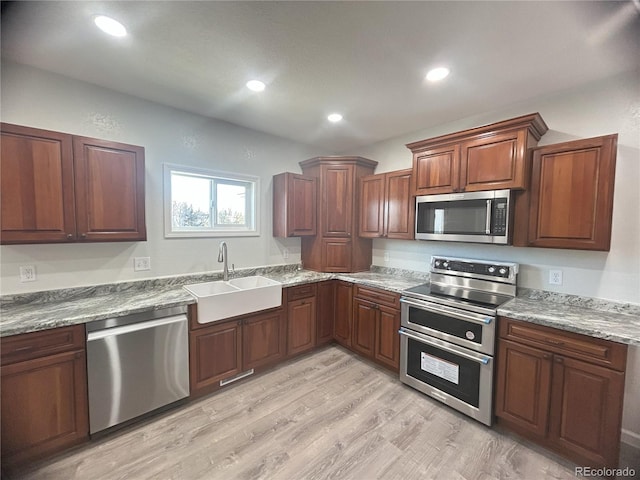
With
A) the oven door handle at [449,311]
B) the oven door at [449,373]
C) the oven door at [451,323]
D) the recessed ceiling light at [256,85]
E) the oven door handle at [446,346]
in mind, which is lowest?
the oven door at [449,373]

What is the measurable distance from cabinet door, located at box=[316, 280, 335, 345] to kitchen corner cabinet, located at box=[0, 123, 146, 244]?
6.38 ft

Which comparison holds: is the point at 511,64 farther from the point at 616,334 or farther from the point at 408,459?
the point at 408,459

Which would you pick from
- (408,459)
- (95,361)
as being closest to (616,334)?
(408,459)

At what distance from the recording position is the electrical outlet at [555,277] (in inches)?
86.1

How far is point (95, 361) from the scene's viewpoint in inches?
70.9

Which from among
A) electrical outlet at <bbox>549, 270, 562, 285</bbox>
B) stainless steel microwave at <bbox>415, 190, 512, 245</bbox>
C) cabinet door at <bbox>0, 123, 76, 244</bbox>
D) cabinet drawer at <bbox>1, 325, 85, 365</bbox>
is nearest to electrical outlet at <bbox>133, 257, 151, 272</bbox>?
cabinet door at <bbox>0, 123, 76, 244</bbox>

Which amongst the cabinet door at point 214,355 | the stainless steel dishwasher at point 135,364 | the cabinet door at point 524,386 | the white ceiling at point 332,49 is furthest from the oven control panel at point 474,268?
the stainless steel dishwasher at point 135,364

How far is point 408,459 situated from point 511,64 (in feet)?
9.22

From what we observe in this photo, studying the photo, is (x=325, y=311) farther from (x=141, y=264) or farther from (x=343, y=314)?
(x=141, y=264)

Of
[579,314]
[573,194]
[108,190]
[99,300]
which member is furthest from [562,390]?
[108,190]

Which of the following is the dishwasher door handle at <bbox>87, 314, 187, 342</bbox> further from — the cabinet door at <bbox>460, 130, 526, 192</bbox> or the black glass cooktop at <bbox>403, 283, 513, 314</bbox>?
the cabinet door at <bbox>460, 130, 526, 192</bbox>

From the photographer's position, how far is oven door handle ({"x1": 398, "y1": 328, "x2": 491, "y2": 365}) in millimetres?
2061

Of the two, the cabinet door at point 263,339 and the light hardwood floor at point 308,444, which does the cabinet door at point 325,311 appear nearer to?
the cabinet door at point 263,339

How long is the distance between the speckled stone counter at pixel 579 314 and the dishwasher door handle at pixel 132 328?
2536 mm
